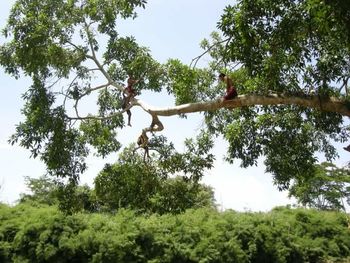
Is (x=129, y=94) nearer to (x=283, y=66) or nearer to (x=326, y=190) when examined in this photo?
(x=283, y=66)

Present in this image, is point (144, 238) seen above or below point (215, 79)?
below

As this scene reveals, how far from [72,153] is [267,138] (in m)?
3.69

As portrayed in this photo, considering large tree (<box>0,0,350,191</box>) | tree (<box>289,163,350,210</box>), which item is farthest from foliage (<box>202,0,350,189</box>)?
tree (<box>289,163,350,210</box>)

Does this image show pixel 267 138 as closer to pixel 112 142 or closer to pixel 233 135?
pixel 233 135

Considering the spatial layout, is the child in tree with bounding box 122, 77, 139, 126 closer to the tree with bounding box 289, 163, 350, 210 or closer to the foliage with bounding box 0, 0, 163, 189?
the foliage with bounding box 0, 0, 163, 189

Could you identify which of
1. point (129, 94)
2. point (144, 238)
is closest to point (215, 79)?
point (129, 94)

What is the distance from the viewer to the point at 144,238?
42.1ft

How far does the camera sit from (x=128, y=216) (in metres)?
13.0

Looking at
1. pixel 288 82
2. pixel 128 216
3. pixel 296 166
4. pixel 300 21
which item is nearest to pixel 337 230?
pixel 128 216

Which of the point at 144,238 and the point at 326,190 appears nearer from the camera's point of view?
the point at 144,238

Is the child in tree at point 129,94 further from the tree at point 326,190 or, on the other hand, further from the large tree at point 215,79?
the tree at point 326,190

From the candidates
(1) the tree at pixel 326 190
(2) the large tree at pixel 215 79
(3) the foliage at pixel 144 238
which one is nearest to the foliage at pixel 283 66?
(2) the large tree at pixel 215 79

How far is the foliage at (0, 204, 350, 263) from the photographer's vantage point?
11.8 meters

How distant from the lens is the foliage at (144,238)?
11.8 m
